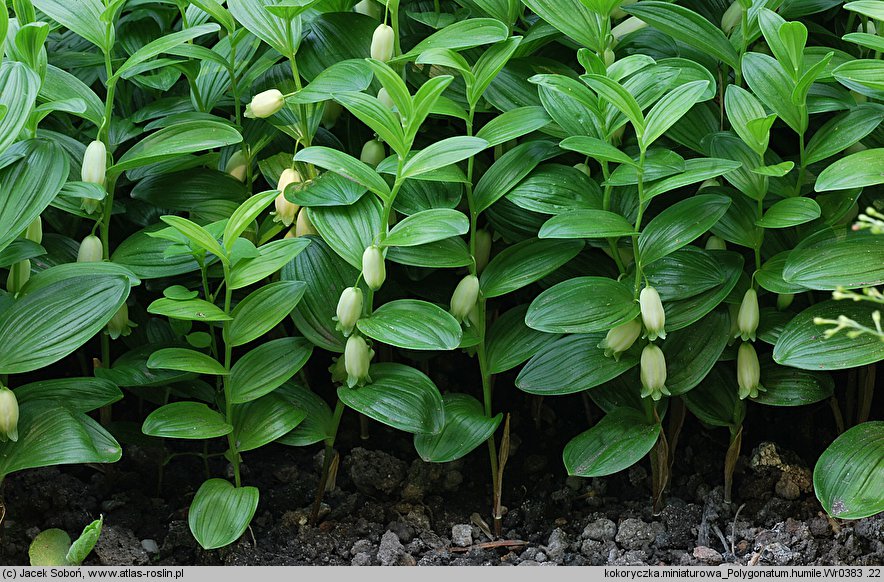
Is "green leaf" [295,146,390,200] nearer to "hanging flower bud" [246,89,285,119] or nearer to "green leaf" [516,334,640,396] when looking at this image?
"hanging flower bud" [246,89,285,119]

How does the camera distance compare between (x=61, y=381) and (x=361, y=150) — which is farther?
(x=361, y=150)

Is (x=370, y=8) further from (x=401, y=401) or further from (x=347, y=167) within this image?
(x=401, y=401)

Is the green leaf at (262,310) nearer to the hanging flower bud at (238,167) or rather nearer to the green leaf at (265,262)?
the green leaf at (265,262)

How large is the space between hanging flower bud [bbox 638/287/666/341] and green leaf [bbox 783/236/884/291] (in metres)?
0.17

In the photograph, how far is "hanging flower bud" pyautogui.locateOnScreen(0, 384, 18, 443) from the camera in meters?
1.13

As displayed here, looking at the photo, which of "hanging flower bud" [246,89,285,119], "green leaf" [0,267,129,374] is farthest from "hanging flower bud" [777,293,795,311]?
"green leaf" [0,267,129,374]

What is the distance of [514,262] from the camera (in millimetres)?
1312

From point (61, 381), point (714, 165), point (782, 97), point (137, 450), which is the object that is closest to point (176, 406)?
point (61, 381)

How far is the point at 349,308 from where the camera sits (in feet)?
3.94

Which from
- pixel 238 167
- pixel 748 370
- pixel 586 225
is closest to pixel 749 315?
pixel 748 370

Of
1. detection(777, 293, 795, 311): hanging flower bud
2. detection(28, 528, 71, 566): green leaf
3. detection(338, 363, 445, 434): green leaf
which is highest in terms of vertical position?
detection(777, 293, 795, 311): hanging flower bud

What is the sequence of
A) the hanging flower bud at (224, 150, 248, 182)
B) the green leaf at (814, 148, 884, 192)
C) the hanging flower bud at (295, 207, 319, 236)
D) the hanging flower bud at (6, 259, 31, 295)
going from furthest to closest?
Answer: the hanging flower bud at (224, 150, 248, 182) → the hanging flower bud at (295, 207, 319, 236) → the hanging flower bud at (6, 259, 31, 295) → the green leaf at (814, 148, 884, 192)

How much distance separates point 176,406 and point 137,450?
316 millimetres
